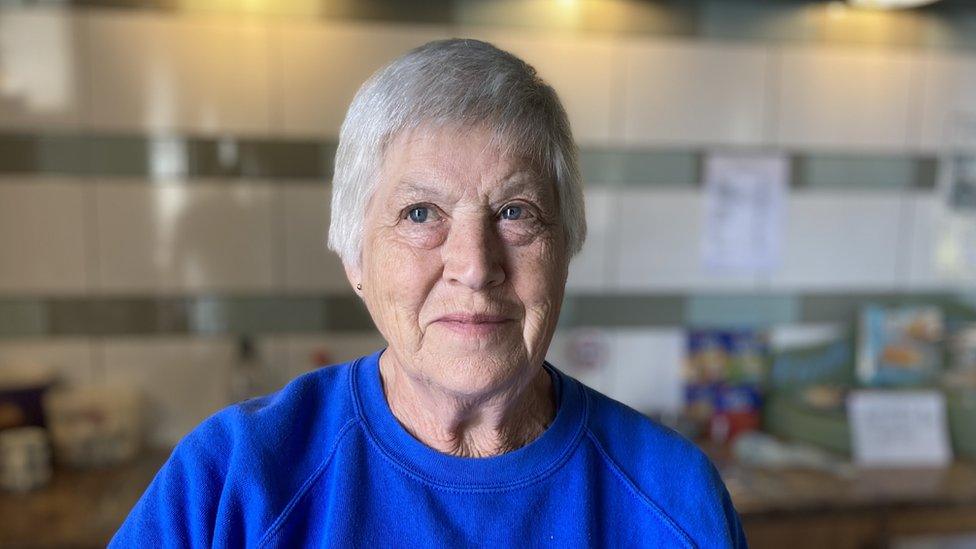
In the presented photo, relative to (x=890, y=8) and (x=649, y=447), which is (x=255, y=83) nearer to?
(x=649, y=447)

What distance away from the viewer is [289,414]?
75 cm

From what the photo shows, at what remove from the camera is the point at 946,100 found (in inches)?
76.9

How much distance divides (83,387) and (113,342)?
0.13 m

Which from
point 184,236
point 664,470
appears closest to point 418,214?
point 664,470

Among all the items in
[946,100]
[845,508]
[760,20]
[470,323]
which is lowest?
[845,508]

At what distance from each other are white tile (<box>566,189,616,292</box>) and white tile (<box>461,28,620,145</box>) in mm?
171

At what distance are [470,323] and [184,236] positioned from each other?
49.7 inches

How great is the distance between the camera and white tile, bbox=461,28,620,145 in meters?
1.76

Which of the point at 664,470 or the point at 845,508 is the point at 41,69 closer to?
the point at 664,470

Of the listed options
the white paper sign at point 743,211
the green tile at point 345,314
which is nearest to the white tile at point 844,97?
the white paper sign at point 743,211

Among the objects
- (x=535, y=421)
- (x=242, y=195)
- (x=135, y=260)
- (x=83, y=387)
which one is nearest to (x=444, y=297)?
(x=535, y=421)

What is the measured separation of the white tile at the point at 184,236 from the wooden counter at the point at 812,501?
0.45m

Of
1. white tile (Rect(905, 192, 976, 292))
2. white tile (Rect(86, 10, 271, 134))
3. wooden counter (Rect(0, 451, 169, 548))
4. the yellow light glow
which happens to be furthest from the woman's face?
white tile (Rect(905, 192, 976, 292))

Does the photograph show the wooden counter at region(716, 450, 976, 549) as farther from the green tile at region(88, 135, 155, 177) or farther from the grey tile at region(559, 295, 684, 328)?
the green tile at region(88, 135, 155, 177)
